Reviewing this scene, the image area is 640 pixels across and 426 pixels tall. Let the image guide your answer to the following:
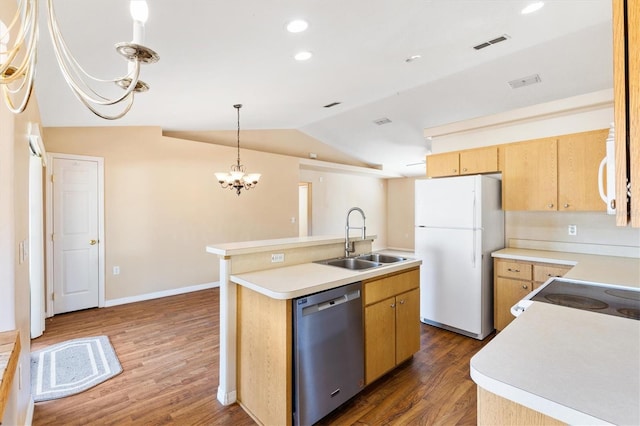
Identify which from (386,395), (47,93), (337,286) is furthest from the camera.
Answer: (47,93)

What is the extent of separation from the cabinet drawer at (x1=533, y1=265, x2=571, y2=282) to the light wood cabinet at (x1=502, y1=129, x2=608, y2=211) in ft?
2.05

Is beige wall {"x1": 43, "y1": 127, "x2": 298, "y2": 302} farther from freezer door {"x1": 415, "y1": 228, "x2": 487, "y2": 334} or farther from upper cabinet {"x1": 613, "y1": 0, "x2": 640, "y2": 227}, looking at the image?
upper cabinet {"x1": 613, "y1": 0, "x2": 640, "y2": 227}

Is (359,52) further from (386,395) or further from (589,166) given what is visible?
(386,395)

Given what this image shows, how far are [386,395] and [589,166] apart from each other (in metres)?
2.87

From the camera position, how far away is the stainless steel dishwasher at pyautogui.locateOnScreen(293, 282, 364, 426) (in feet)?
5.99

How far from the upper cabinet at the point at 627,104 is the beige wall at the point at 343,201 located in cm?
642

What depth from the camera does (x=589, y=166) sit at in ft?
9.67

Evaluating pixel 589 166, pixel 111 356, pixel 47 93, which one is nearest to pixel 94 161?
pixel 47 93

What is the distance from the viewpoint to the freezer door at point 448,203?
323cm

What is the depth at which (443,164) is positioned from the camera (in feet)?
12.9

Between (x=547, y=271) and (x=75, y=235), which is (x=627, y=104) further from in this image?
(x=75, y=235)

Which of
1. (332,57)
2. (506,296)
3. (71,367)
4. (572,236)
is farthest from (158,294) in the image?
(572,236)

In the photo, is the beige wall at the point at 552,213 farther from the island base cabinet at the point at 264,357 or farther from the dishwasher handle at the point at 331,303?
the island base cabinet at the point at 264,357

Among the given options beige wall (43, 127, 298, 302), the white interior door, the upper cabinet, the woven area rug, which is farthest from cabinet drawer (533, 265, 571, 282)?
the white interior door
